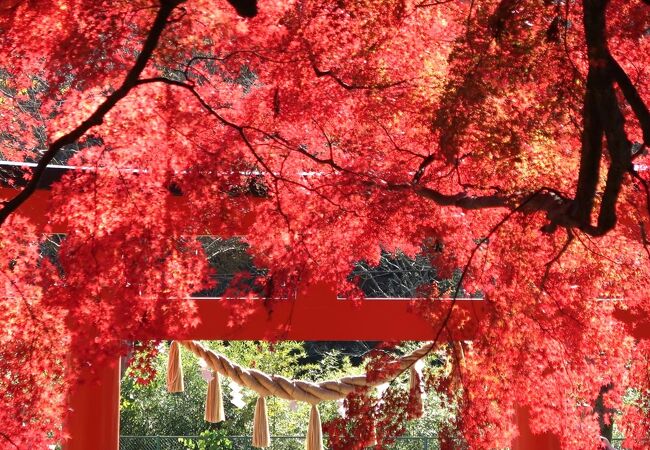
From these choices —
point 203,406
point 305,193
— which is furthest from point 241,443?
point 305,193

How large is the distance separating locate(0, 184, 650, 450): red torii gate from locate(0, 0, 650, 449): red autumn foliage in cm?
71

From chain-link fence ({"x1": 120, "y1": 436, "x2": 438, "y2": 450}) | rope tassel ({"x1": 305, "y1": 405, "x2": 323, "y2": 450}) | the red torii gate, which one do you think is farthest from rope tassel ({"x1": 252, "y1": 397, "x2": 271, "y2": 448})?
chain-link fence ({"x1": 120, "y1": 436, "x2": 438, "y2": 450})

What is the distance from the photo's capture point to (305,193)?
4.10m

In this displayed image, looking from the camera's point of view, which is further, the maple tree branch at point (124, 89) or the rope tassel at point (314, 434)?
the rope tassel at point (314, 434)

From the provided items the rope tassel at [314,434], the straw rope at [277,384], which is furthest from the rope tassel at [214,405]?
the rope tassel at [314,434]

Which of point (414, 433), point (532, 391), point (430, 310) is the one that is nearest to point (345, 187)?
point (430, 310)

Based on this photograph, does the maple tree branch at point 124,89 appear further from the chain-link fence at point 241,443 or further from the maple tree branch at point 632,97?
the chain-link fence at point 241,443

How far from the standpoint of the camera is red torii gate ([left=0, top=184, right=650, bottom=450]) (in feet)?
16.1

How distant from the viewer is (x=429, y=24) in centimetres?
381

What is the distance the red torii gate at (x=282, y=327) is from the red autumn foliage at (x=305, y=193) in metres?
0.71

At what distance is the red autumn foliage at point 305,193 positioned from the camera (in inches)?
142

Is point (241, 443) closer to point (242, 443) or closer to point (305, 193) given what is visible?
point (242, 443)

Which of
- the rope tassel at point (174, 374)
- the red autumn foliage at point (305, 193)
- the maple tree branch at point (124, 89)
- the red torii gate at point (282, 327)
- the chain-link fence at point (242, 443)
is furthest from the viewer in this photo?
the chain-link fence at point (242, 443)

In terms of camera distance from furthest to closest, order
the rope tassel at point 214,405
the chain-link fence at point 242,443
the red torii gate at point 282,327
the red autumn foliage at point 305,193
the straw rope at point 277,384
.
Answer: the chain-link fence at point 242,443 → the rope tassel at point 214,405 → the straw rope at point 277,384 → the red torii gate at point 282,327 → the red autumn foliage at point 305,193
